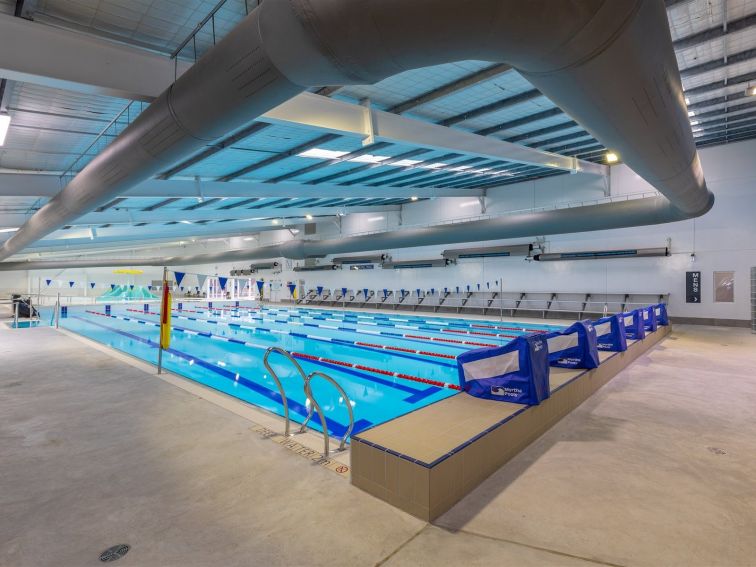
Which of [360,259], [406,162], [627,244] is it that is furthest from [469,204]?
[406,162]

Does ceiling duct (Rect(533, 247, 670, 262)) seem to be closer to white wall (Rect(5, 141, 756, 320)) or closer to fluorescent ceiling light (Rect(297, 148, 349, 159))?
white wall (Rect(5, 141, 756, 320))

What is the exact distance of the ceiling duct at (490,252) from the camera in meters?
14.7

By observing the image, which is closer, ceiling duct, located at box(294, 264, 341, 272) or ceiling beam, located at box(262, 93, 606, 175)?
ceiling beam, located at box(262, 93, 606, 175)

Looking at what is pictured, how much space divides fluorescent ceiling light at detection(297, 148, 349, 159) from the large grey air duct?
14.6 feet

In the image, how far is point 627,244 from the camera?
13.1 metres

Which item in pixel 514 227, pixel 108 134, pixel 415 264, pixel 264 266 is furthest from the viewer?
pixel 264 266

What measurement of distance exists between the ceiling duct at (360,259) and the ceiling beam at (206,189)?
6446mm

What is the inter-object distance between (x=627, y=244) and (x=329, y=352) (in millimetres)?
10651

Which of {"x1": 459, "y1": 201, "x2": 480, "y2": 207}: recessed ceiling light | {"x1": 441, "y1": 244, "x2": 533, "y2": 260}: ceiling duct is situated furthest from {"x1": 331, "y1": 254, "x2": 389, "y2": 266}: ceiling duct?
{"x1": 459, "y1": 201, "x2": 480, "y2": 207}: recessed ceiling light

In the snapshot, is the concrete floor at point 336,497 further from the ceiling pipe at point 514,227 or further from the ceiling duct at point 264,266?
the ceiling duct at point 264,266

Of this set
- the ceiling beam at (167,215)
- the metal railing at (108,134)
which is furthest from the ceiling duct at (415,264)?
the metal railing at (108,134)

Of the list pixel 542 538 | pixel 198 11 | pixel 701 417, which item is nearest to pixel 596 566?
pixel 542 538

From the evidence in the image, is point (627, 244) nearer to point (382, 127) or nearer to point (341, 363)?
point (382, 127)

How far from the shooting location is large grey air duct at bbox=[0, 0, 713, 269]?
1782 mm
